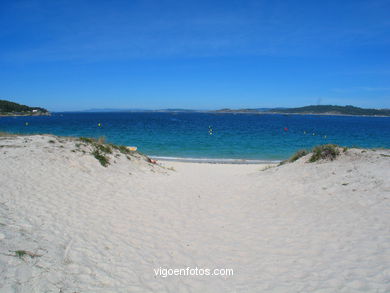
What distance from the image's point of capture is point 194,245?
6414 mm

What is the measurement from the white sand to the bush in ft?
2.20

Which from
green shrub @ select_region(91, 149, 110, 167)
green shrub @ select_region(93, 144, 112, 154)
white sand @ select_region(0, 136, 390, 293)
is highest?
green shrub @ select_region(93, 144, 112, 154)

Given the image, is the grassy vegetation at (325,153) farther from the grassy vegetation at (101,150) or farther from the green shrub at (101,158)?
the green shrub at (101,158)

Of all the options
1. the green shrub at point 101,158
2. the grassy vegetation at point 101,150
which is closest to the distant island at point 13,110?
the grassy vegetation at point 101,150

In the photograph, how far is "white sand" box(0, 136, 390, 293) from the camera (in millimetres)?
4562

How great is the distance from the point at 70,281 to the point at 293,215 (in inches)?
259

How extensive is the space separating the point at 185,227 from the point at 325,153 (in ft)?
31.5

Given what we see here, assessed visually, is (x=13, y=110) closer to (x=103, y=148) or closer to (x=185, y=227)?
(x=103, y=148)

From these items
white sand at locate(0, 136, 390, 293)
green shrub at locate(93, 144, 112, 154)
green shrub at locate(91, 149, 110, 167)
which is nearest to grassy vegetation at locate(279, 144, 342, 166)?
white sand at locate(0, 136, 390, 293)

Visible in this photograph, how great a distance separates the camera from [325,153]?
13.7 m

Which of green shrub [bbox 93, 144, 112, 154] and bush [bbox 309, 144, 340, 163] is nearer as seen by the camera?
bush [bbox 309, 144, 340, 163]

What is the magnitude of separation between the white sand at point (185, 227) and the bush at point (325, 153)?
26.5 inches

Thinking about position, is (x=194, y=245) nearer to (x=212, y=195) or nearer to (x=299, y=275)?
(x=299, y=275)

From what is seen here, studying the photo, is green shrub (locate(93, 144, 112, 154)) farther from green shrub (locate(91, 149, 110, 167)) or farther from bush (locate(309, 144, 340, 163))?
bush (locate(309, 144, 340, 163))
